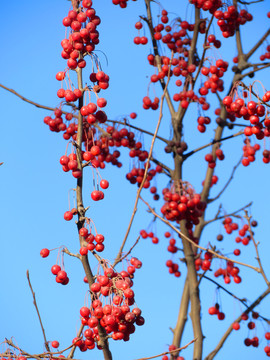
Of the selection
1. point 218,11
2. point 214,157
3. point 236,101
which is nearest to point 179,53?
point 218,11

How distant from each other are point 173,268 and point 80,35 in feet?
9.63

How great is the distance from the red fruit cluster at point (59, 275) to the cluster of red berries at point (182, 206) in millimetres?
1346

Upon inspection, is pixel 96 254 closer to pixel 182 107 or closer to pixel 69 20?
pixel 69 20

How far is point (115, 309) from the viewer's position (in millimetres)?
1858

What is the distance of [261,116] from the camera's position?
267 centimetres

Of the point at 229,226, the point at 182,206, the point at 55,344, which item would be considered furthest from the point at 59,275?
the point at 229,226

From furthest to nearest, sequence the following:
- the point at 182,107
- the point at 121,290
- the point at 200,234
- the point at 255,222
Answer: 1. the point at 255,222
2. the point at 200,234
3. the point at 182,107
4. the point at 121,290

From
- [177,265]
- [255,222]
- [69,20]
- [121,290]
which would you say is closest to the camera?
[121,290]

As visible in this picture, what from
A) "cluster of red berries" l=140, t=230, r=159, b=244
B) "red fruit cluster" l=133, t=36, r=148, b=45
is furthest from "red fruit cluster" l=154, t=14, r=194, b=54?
"cluster of red berries" l=140, t=230, r=159, b=244

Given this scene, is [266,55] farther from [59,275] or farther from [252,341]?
[59,275]

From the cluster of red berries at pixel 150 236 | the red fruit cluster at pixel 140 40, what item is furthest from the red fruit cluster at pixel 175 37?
the cluster of red berries at pixel 150 236

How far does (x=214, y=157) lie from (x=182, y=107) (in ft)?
2.27

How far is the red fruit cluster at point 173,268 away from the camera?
458cm

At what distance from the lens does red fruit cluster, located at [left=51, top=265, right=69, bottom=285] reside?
2109 mm
